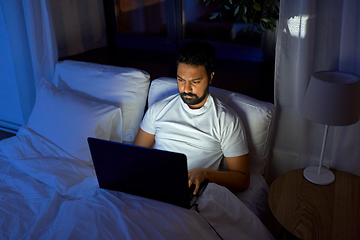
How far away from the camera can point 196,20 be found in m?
2.46

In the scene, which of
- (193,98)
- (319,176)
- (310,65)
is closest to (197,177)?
(193,98)

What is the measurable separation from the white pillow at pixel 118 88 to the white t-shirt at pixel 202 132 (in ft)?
0.97

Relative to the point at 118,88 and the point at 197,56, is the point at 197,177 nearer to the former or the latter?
the point at 197,56

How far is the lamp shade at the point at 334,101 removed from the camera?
1170 millimetres

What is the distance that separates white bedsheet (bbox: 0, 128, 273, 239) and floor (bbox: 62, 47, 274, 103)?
3.02ft

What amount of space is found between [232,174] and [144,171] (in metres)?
0.48

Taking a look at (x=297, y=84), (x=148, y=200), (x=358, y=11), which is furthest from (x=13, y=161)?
(x=358, y=11)

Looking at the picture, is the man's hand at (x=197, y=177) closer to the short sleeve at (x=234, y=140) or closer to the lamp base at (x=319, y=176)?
the short sleeve at (x=234, y=140)

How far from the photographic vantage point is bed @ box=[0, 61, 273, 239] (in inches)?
42.9

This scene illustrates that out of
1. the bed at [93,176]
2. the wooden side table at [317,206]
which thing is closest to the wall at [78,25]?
the bed at [93,176]

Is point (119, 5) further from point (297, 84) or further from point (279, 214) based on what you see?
point (279, 214)

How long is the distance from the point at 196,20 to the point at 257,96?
93 centimetres

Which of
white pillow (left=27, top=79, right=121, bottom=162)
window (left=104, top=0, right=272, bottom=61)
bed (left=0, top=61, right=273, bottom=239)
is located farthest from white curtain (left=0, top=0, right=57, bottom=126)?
window (left=104, top=0, right=272, bottom=61)

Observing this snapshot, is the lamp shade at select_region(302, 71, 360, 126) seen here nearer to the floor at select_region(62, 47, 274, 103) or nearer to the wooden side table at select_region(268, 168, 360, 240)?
the wooden side table at select_region(268, 168, 360, 240)
